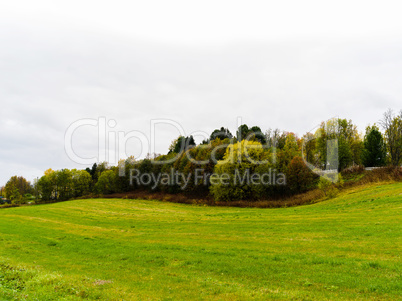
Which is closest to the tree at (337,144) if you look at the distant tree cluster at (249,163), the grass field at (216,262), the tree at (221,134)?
the distant tree cluster at (249,163)

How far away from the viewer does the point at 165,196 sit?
79.4 m

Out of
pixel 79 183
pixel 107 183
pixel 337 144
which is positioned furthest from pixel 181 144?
pixel 337 144

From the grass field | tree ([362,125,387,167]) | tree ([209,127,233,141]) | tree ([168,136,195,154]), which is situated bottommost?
the grass field

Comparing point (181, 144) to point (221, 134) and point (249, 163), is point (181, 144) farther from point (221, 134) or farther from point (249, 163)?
point (249, 163)

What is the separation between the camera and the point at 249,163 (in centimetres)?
6059

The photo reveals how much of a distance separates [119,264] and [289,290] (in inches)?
403

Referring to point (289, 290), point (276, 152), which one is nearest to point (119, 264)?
point (289, 290)

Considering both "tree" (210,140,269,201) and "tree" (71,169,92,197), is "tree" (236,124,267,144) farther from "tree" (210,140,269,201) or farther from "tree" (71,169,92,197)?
"tree" (71,169,92,197)

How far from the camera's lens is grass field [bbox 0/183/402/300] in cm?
1048

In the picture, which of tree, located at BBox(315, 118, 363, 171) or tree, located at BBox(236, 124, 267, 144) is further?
tree, located at BBox(236, 124, 267, 144)

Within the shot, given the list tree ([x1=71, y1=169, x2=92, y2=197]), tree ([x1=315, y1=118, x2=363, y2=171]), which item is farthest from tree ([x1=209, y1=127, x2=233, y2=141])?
tree ([x1=71, y1=169, x2=92, y2=197])

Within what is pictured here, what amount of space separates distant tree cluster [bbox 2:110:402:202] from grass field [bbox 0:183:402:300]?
95.2ft

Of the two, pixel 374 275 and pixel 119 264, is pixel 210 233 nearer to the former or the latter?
pixel 119 264

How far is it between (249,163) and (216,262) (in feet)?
152
